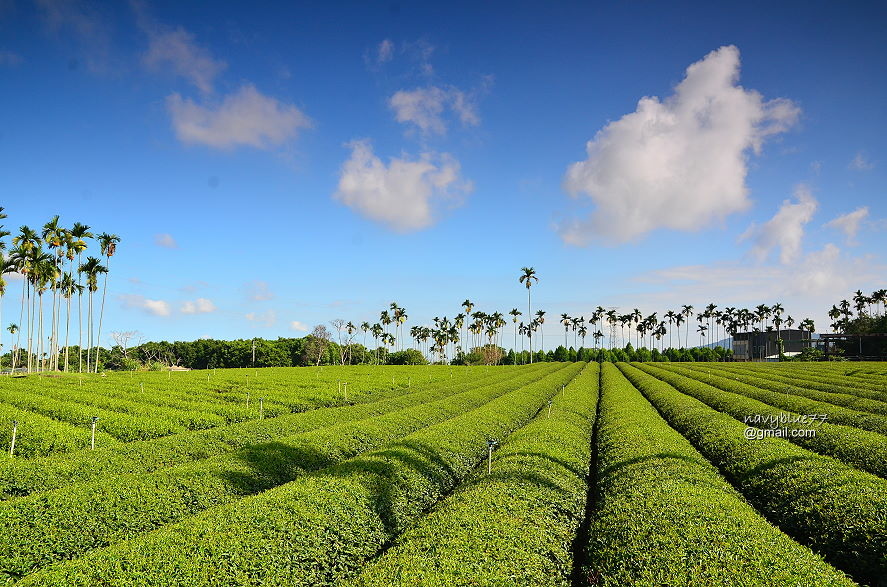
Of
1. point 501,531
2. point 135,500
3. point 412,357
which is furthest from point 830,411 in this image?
point 412,357

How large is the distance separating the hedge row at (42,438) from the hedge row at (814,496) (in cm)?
2691

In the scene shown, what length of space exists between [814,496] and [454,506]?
10015 mm

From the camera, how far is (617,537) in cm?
1147

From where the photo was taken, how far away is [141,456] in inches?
780

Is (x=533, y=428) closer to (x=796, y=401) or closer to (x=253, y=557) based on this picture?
(x=253, y=557)

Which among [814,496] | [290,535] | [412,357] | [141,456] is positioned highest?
[814,496]

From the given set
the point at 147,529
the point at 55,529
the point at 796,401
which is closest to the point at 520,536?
the point at 147,529

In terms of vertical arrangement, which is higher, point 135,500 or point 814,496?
point 814,496

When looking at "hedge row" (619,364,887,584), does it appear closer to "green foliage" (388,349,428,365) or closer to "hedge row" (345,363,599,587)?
"hedge row" (345,363,599,587)

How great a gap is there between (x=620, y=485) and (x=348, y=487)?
8487 millimetres

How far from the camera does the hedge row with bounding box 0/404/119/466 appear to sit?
870 inches

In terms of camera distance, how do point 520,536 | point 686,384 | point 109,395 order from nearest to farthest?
point 520,536 → point 109,395 → point 686,384

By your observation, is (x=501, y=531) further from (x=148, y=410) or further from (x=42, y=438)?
(x=148, y=410)

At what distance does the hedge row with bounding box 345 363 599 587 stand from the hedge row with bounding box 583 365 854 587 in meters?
0.83
